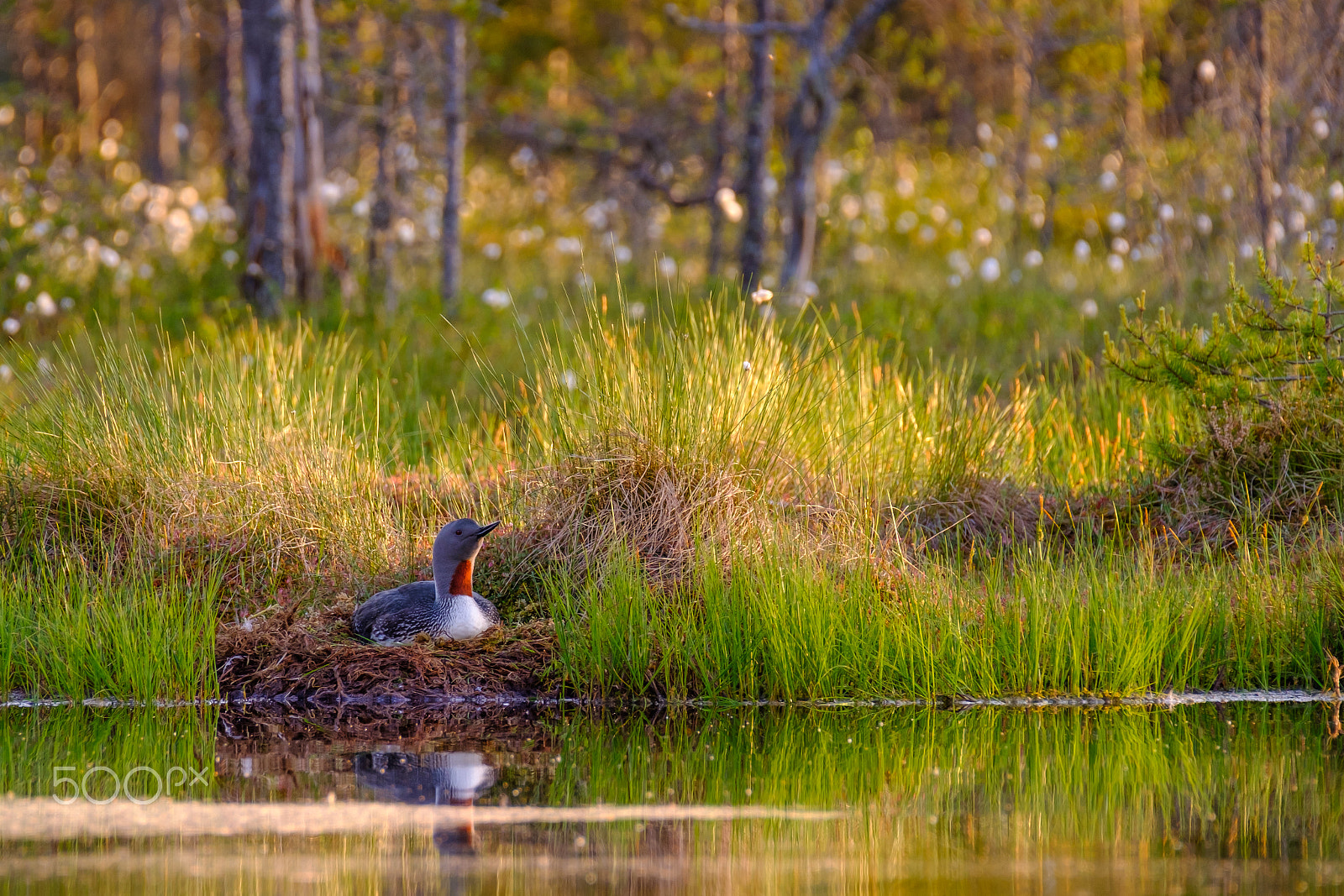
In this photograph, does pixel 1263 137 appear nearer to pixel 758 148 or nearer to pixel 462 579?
pixel 758 148

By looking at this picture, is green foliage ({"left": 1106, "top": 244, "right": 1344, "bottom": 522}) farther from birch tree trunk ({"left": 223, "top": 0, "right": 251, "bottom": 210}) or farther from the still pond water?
birch tree trunk ({"left": 223, "top": 0, "right": 251, "bottom": 210})

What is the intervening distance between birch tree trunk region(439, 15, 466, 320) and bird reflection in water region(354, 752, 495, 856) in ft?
25.5

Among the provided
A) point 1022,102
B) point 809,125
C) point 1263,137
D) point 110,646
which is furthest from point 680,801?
point 1022,102

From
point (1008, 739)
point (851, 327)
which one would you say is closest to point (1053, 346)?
point (851, 327)

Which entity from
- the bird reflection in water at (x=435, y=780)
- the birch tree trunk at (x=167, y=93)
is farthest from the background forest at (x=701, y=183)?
the bird reflection in water at (x=435, y=780)

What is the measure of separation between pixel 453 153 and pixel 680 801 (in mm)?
9466

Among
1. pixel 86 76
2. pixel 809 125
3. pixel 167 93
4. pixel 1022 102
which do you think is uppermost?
pixel 86 76

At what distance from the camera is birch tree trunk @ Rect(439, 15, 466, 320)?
13.4 meters


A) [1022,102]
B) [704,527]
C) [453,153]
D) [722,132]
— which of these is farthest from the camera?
[1022,102]

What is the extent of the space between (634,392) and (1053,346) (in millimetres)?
5719

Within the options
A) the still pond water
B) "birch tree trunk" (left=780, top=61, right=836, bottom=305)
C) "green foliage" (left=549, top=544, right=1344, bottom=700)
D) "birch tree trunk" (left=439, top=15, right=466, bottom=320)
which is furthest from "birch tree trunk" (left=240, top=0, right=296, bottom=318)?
the still pond water

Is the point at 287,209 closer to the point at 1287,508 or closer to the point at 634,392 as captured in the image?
the point at 634,392

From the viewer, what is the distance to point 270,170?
1262 cm

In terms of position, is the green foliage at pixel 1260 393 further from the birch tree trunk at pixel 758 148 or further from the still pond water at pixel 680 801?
the birch tree trunk at pixel 758 148
